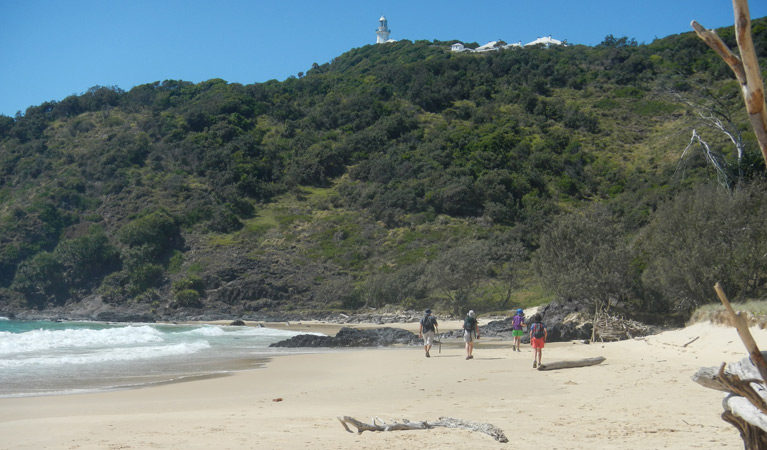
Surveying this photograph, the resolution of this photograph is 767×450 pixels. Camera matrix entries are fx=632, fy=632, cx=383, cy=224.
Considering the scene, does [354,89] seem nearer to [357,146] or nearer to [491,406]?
[357,146]

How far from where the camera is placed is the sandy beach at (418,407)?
604 centimetres

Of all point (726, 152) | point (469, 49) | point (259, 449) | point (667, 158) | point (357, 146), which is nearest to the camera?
point (259, 449)

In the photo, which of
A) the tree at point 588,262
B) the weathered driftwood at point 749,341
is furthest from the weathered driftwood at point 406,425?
the tree at point 588,262

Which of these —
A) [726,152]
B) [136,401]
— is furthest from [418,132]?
[136,401]

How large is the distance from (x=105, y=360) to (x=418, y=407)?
35.5 ft

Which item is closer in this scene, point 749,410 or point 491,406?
point 749,410

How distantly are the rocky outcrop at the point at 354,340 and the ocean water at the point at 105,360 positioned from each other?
1.16 meters

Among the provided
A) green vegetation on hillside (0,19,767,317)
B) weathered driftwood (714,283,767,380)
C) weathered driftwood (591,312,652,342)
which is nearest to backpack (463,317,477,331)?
weathered driftwood (591,312,652,342)

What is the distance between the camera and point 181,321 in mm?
44250

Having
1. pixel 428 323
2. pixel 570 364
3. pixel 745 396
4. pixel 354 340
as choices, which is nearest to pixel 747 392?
pixel 745 396

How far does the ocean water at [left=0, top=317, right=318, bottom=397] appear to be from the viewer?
11883mm

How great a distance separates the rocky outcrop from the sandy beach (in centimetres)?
695

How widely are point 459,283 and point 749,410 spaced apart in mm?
33087

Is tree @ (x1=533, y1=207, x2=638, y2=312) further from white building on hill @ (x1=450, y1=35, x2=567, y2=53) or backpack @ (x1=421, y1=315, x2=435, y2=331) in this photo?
white building on hill @ (x1=450, y1=35, x2=567, y2=53)
